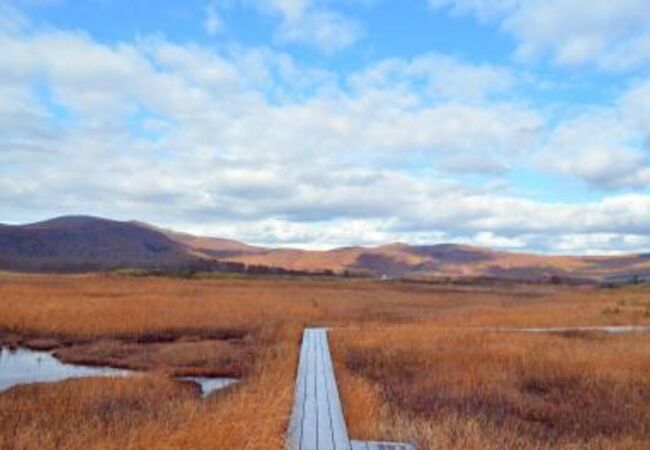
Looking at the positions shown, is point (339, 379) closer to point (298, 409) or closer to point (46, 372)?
point (298, 409)

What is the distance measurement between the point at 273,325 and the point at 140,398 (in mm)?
13830

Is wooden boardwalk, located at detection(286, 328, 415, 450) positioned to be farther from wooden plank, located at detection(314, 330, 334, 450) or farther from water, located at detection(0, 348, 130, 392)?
water, located at detection(0, 348, 130, 392)

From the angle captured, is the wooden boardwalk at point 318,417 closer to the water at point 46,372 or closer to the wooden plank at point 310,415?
the wooden plank at point 310,415

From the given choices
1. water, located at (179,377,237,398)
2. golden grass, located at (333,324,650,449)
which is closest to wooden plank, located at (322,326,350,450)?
golden grass, located at (333,324,650,449)

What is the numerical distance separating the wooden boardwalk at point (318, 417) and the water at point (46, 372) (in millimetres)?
2960

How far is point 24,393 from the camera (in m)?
15.1

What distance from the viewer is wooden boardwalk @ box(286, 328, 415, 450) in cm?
845

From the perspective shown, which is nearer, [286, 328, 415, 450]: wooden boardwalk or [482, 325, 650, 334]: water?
[286, 328, 415, 450]: wooden boardwalk

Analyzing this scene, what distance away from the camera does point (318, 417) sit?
9.89 meters

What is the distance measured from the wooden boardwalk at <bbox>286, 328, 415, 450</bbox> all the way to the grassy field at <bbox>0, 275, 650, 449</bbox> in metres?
0.24

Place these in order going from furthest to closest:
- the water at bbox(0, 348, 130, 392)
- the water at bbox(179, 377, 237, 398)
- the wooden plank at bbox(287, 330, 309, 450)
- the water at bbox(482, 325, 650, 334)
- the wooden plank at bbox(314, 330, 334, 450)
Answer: the water at bbox(482, 325, 650, 334)
the water at bbox(0, 348, 130, 392)
the water at bbox(179, 377, 237, 398)
the wooden plank at bbox(314, 330, 334, 450)
the wooden plank at bbox(287, 330, 309, 450)

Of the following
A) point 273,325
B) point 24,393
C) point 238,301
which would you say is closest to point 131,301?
point 238,301

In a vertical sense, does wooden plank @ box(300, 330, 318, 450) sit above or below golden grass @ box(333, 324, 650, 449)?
above

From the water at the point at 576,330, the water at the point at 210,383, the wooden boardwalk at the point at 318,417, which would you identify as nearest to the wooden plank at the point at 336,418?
the wooden boardwalk at the point at 318,417
